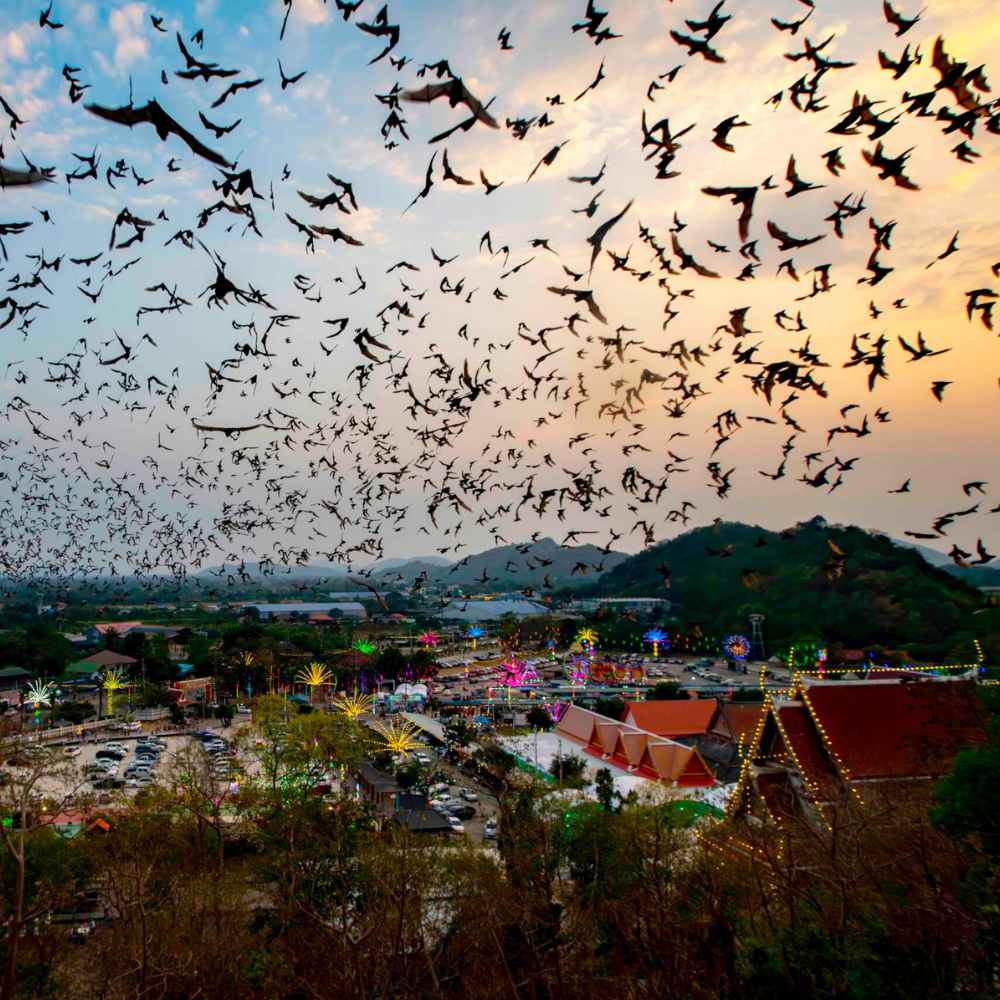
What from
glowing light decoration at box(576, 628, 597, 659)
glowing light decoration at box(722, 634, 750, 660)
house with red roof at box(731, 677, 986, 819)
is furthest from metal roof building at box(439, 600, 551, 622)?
house with red roof at box(731, 677, 986, 819)

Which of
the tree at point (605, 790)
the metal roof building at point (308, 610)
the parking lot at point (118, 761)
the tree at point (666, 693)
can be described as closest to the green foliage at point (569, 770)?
the tree at point (605, 790)

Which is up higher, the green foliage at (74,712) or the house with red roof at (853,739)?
the house with red roof at (853,739)

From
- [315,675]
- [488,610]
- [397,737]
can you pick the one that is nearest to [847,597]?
[315,675]

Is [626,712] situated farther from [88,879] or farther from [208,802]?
[88,879]

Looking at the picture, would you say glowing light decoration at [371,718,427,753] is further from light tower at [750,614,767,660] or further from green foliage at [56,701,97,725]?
light tower at [750,614,767,660]

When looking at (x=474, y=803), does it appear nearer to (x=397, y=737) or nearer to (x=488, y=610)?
(x=397, y=737)

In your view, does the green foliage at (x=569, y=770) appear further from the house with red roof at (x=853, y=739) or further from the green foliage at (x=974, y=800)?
the green foliage at (x=974, y=800)
